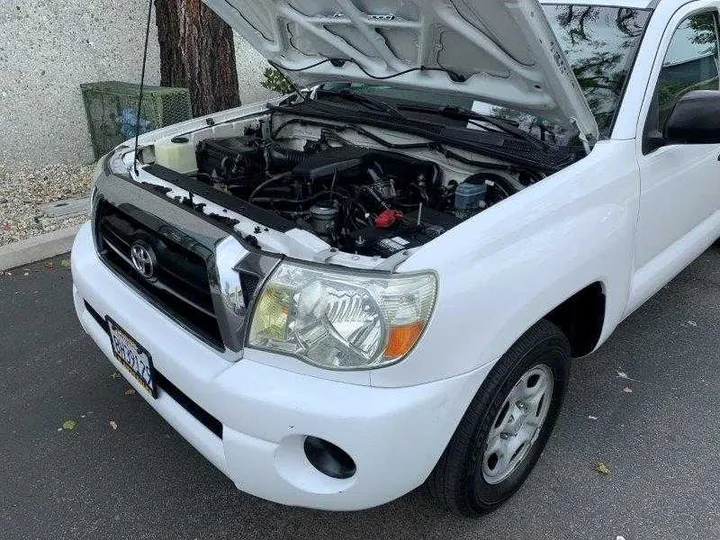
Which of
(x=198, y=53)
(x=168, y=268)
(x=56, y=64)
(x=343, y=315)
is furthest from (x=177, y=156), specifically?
(x=56, y=64)

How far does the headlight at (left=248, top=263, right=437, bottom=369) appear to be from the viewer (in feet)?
5.46

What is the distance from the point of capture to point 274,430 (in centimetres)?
171

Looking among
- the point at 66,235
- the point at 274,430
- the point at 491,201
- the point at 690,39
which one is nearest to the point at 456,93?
the point at 491,201

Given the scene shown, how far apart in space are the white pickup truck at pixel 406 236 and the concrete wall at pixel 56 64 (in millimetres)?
3498

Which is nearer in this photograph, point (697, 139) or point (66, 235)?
point (697, 139)

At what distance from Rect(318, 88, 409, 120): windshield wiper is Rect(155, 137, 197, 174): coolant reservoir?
0.88 meters

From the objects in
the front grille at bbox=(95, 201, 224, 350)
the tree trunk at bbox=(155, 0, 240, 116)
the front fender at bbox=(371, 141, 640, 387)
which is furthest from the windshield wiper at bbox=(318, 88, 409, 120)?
the tree trunk at bbox=(155, 0, 240, 116)

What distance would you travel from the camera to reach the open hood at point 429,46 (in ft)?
6.64

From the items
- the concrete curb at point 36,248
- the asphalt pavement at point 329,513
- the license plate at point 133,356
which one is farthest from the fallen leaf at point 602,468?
the concrete curb at point 36,248

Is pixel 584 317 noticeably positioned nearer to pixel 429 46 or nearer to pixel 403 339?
pixel 403 339

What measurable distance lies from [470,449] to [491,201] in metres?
0.99

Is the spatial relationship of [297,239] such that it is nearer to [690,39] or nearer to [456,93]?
[456,93]

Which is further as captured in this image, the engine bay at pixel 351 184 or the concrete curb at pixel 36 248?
the concrete curb at pixel 36 248

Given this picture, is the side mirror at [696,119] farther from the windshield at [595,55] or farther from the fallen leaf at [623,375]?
the fallen leaf at [623,375]
